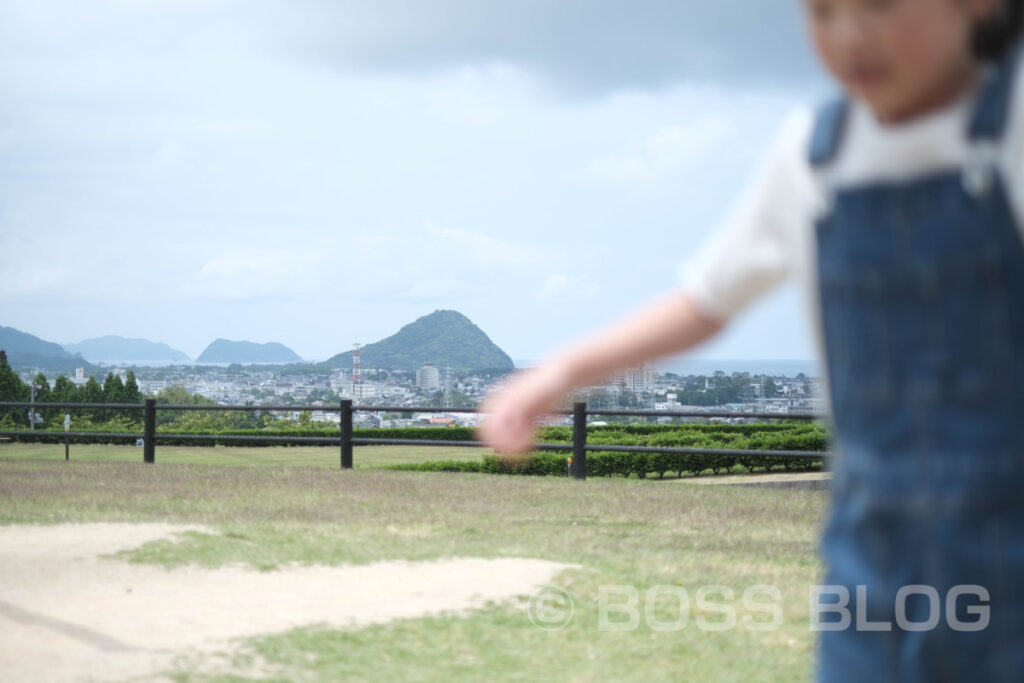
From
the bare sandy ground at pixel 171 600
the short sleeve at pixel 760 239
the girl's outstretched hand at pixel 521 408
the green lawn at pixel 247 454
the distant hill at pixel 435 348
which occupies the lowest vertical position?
the green lawn at pixel 247 454

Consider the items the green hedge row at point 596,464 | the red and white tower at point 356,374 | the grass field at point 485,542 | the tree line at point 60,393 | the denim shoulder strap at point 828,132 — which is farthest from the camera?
the red and white tower at point 356,374

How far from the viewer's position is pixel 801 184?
1.29 metres

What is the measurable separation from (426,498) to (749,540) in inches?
143

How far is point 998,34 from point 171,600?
5.77 m

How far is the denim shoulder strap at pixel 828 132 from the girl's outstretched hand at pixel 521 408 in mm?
393

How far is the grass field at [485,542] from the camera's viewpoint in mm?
5105

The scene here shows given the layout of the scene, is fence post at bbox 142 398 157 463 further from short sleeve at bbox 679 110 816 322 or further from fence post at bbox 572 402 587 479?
short sleeve at bbox 679 110 816 322

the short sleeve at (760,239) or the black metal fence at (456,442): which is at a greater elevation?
the short sleeve at (760,239)

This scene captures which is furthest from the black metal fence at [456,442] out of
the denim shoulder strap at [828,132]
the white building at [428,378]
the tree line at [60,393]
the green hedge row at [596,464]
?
the white building at [428,378]

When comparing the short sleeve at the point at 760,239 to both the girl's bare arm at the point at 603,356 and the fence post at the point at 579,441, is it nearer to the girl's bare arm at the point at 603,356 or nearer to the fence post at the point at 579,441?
the girl's bare arm at the point at 603,356

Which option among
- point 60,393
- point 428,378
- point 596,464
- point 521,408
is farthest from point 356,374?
point 521,408

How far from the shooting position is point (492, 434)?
1381 mm

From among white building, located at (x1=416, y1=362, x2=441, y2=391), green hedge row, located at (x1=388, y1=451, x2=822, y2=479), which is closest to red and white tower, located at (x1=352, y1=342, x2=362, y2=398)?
white building, located at (x1=416, y1=362, x2=441, y2=391)

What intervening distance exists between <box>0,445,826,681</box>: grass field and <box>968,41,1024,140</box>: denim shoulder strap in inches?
161
